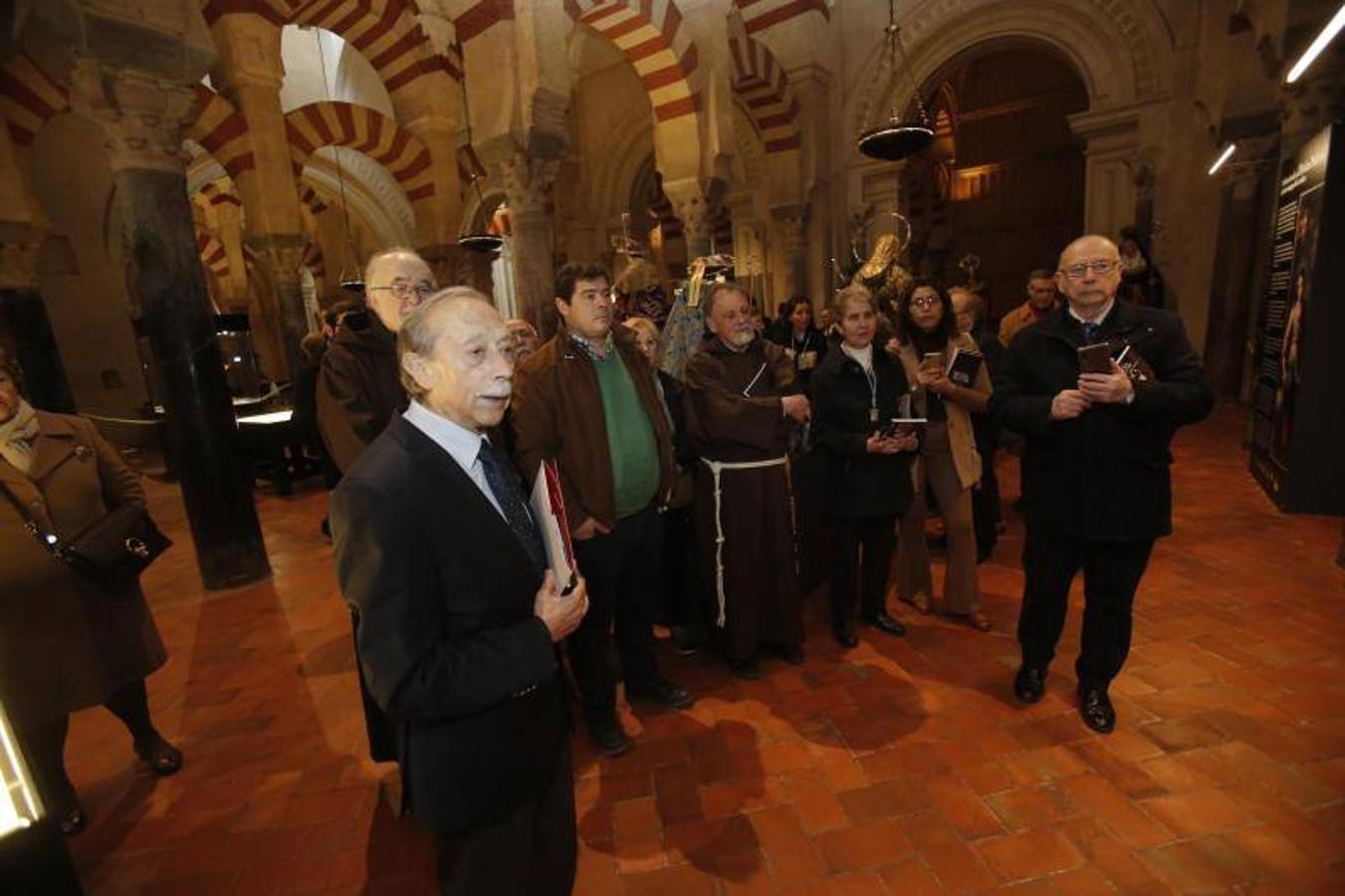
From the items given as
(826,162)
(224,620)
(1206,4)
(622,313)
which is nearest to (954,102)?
(826,162)

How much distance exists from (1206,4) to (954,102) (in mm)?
8058

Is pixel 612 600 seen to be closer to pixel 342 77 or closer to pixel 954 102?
pixel 954 102

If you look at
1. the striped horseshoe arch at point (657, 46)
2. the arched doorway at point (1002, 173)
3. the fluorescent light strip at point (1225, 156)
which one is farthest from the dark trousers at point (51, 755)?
the arched doorway at point (1002, 173)

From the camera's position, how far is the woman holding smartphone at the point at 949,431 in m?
3.38

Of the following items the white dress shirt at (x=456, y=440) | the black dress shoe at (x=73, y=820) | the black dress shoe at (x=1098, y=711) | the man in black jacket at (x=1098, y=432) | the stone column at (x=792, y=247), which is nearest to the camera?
the white dress shirt at (x=456, y=440)

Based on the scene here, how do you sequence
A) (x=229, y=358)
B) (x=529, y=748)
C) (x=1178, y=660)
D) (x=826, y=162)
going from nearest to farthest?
(x=529, y=748) < (x=1178, y=660) < (x=826, y=162) < (x=229, y=358)

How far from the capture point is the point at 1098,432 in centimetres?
238

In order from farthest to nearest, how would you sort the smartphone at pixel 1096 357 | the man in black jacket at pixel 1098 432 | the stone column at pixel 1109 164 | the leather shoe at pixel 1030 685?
the stone column at pixel 1109 164, the leather shoe at pixel 1030 685, the man in black jacket at pixel 1098 432, the smartphone at pixel 1096 357

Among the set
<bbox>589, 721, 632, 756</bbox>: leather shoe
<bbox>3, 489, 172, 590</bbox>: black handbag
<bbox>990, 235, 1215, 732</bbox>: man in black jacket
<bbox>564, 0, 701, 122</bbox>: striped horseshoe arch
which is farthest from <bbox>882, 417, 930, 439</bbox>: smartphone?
<bbox>564, 0, 701, 122</bbox>: striped horseshoe arch

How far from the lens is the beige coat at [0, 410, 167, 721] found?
2.19m

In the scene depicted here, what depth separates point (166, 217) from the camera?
4500mm

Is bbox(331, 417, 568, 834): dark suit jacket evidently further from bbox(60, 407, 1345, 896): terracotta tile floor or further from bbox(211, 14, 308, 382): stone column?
bbox(211, 14, 308, 382): stone column

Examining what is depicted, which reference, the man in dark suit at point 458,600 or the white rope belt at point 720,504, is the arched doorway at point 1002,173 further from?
the man in dark suit at point 458,600

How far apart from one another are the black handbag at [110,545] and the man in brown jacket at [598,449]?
1.41 meters
